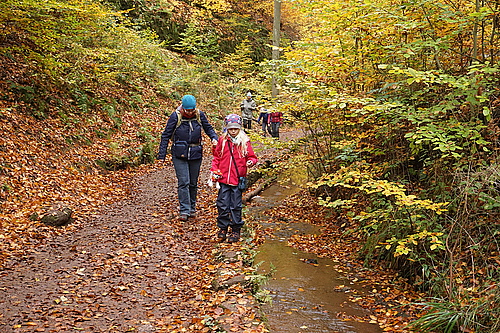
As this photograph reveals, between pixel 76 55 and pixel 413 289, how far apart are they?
11683mm

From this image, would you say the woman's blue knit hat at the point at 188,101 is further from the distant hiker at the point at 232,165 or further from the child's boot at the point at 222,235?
the child's boot at the point at 222,235

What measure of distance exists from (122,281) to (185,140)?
3069mm

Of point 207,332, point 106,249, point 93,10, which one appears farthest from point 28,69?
point 207,332

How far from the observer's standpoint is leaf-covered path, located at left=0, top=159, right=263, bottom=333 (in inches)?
181

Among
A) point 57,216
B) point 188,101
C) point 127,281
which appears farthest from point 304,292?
point 57,216

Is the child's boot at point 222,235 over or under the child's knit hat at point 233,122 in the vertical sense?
under

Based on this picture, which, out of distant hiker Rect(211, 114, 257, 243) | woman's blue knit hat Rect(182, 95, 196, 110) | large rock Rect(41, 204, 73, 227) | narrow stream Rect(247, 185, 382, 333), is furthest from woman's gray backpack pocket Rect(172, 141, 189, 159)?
narrow stream Rect(247, 185, 382, 333)

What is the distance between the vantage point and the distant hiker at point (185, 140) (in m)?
7.72

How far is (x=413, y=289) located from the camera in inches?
249

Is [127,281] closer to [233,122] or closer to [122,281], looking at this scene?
[122,281]

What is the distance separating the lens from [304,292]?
638 cm

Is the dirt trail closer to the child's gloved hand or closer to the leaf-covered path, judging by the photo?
the leaf-covered path

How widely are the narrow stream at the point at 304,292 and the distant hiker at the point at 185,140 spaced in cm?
198

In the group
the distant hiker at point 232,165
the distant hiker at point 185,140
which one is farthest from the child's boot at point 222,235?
the distant hiker at point 185,140
